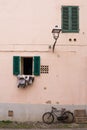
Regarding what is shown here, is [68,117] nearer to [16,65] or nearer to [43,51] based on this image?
[43,51]

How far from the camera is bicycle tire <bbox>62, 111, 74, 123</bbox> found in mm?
19391

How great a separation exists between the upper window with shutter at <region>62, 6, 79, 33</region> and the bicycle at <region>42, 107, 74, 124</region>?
12.4 feet

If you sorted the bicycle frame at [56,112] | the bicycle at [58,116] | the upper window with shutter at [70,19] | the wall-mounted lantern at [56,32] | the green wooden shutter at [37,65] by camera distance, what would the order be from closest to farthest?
the wall-mounted lantern at [56,32], the bicycle at [58,116], the bicycle frame at [56,112], the green wooden shutter at [37,65], the upper window with shutter at [70,19]

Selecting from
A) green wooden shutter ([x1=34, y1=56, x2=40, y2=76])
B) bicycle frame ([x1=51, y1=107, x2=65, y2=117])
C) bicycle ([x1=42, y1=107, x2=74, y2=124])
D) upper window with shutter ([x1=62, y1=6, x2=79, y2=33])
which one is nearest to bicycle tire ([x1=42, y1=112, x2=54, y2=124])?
bicycle ([x1=42, y1=107, x2=74, y2=124])

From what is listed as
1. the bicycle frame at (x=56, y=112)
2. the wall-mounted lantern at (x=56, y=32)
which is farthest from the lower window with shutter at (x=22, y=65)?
the bicycle frame at (x=56, y=112)

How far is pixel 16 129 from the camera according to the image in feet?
59.7

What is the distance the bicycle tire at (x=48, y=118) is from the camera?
1938 cm

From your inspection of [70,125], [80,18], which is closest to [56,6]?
[80,18]

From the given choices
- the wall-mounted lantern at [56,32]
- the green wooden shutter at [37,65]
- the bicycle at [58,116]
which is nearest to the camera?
the wall-mounted lantern at [56,32]

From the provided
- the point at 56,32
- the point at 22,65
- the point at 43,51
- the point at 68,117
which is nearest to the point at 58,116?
the point at 68,117

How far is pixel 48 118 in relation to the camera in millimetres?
19359

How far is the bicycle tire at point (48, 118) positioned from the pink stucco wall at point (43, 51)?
65 cm

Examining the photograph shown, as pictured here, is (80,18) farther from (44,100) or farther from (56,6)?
(44,100)

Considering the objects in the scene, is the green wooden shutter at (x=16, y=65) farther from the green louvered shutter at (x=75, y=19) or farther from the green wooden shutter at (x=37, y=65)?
the green louvered shutter at (x=75, y=19)
